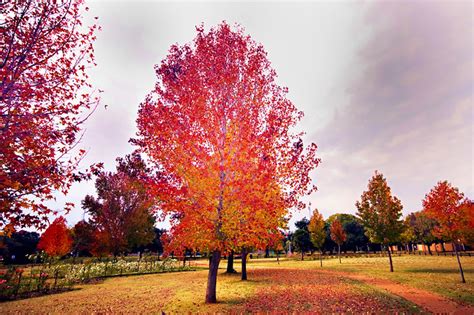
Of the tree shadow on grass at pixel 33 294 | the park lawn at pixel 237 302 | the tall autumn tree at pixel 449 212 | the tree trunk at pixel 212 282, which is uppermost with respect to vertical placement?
the tall autumn tree at pixel 449 212

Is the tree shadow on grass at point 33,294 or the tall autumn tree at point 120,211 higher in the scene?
the tall autumn tree at point 120,211

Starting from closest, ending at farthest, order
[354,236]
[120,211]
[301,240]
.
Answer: [120,211] → [301,240] → [354,236]

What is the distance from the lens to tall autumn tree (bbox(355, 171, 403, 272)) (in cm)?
2761

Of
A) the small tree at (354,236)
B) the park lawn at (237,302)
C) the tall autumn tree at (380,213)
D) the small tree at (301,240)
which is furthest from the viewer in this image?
the small tree at (354,236)

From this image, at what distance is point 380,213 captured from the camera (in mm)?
28531

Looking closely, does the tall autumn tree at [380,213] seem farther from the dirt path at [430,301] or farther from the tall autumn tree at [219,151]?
the tall autumn tree at [219,151]

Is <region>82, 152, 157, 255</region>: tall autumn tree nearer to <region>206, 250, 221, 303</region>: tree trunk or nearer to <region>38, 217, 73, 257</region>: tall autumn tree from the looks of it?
<region>38, 217, 73, 257</region>: tall autumn tree

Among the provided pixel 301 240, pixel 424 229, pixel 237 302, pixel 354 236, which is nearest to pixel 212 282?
pixel 237 302

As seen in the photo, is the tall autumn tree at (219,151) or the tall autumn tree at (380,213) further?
the tall autumn tree at (380,213)

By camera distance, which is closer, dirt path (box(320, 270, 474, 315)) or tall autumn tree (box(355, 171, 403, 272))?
dirt path (box(320, 270, 474, 315))

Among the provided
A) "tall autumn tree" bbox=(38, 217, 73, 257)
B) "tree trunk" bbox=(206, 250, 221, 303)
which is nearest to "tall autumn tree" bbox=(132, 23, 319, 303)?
"tree trunk" bbox=(206, 250, 221, 303)

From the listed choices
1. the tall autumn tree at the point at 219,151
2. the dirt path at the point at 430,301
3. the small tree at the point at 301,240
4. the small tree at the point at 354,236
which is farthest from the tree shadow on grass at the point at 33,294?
the small tree at the point at 354,236

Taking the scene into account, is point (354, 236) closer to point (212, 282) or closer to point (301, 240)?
point (301, 240)

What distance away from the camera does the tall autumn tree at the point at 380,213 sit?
27609 mm
